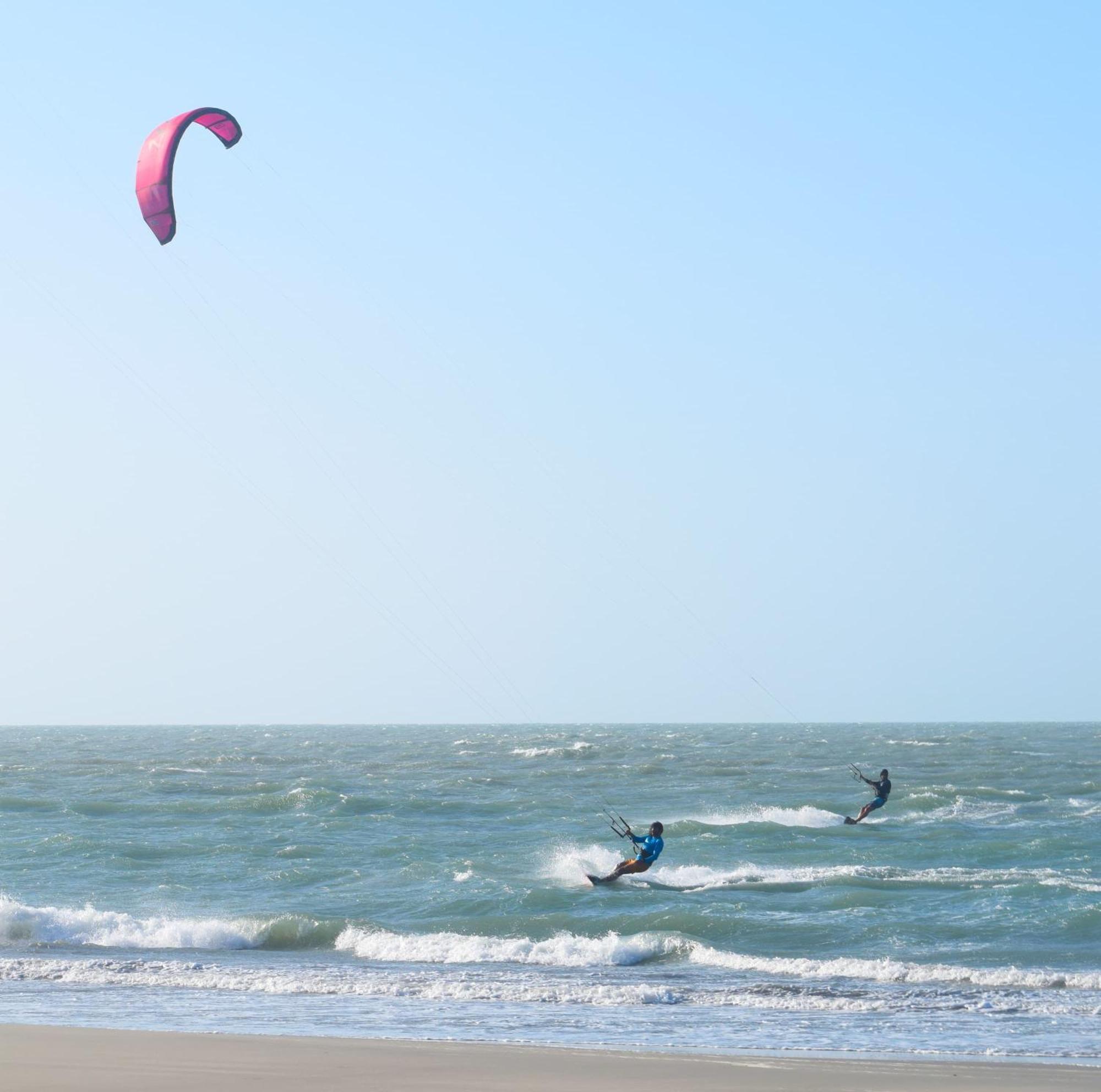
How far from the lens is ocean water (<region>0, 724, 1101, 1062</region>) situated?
11.5 metres

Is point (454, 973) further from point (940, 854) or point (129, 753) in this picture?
point (129, 753)

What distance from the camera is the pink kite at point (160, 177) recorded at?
1673 cm

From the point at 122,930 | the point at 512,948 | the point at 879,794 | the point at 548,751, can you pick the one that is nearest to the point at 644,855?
the point at 512,948

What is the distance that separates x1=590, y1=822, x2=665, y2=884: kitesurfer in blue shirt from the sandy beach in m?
8.64

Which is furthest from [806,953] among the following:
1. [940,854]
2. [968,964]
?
[940,854]

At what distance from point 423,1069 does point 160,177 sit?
1162 centimetres

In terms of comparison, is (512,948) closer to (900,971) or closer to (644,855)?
(644,855)

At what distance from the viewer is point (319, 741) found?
279 ft

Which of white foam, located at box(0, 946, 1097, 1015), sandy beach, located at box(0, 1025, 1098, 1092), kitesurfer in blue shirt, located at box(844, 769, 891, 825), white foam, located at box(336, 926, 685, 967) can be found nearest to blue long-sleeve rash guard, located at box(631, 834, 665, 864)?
white foam, located at box(336, 926, 685, 967)

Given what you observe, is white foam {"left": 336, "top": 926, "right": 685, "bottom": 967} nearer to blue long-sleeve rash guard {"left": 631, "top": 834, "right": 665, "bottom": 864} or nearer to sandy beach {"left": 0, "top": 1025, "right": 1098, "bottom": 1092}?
blue long-sleeve rash guard {"left": 631, "top": 834, "right": 665, "bottom": 864}

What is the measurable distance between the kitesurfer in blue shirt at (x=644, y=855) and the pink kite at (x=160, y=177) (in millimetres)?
9728

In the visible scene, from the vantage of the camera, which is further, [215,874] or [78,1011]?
[215,874]

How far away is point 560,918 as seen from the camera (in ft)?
54.9

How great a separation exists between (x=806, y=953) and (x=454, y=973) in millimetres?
3814
